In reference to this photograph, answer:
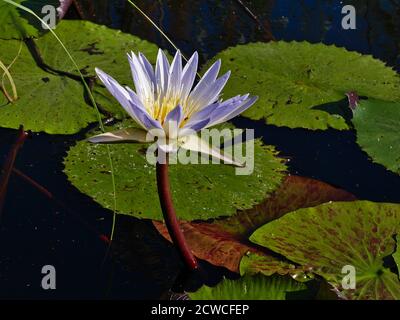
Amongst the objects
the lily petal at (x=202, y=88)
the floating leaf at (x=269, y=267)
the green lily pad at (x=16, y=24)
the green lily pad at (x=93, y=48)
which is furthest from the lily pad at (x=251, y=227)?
the green lily pad at (x=16, y=24)

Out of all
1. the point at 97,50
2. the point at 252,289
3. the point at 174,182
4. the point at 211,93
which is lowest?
the point at 252,289

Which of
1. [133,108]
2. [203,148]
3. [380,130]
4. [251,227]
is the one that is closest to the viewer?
[133,108]

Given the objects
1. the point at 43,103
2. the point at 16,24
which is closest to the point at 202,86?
the point at 43,103

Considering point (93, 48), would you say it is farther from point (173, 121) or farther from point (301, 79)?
point (173, 121)

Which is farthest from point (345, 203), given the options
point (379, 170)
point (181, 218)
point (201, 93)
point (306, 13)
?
point (306, 13)

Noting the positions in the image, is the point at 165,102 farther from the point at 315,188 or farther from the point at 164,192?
the point at 315,188

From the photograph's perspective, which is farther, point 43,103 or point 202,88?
point 43,103

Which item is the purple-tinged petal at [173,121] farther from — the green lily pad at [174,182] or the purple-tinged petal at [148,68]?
the green lily pad at [174,182]
